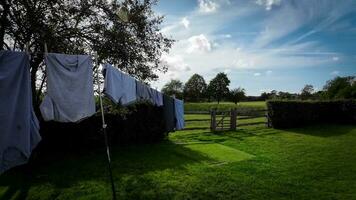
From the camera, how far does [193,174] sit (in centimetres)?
935

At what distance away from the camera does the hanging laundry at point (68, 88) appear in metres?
5.62

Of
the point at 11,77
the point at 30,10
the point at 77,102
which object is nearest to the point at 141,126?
the point at 30,10

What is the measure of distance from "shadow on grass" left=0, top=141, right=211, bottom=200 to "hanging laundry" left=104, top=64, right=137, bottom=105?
2.30 m

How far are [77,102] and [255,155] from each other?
9084mm

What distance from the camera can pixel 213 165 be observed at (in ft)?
35.2

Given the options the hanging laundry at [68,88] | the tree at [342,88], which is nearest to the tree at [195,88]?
the tree at [342,88]

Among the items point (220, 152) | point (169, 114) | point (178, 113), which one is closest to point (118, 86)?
point (220, 152)

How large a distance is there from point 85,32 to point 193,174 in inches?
230

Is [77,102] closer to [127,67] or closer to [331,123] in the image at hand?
[127,67]

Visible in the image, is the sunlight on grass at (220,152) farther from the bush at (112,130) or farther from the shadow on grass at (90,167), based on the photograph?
the bush at (112,130)

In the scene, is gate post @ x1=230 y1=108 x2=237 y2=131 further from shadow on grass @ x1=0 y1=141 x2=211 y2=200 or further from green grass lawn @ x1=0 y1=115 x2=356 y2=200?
shadow on grass @ x1=0 y1=141 x2=211 y2=200

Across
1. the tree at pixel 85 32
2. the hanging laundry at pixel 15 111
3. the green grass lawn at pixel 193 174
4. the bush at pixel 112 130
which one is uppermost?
the tree at pixel 85 32

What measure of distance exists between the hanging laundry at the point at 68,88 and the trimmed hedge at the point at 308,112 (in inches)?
786

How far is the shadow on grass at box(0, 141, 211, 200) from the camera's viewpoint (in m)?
7.91
